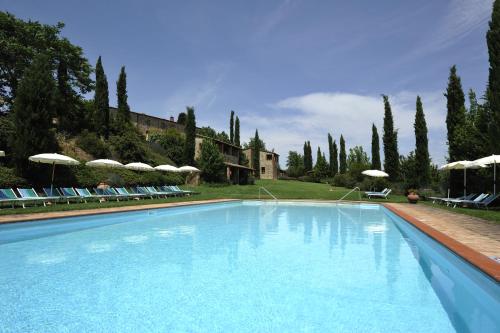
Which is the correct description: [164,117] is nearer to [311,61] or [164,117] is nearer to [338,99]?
[338,99]

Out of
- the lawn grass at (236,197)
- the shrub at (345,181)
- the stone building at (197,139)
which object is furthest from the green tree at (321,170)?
the lawn grass at (236,197)

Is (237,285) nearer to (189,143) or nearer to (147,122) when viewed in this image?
(189,143)

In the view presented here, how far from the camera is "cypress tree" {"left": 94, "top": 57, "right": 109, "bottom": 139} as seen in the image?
Answer: 28.1 meters

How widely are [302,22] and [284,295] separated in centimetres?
1452

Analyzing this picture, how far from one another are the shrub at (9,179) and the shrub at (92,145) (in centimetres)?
999

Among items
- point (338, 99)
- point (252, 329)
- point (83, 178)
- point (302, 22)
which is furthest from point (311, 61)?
point (252, 329)

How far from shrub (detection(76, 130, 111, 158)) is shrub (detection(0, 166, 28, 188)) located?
999cm

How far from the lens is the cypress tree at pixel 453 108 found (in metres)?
19.7

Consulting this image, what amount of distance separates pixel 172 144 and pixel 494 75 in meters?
30.3

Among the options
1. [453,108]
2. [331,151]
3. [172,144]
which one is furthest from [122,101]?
[331,151]

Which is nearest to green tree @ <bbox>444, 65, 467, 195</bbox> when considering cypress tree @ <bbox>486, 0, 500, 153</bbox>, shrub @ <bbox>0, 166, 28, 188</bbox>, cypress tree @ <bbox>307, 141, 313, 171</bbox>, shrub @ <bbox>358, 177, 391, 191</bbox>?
cypress tree @ <bbox>486, 0, 500, 153</bbox>

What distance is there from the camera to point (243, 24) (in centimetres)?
1736

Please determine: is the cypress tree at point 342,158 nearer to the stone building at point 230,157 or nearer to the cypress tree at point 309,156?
the cypress tree at point 309,156

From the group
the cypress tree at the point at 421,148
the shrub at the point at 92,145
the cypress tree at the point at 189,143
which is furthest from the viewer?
the cypress tree at the point at 189,143
